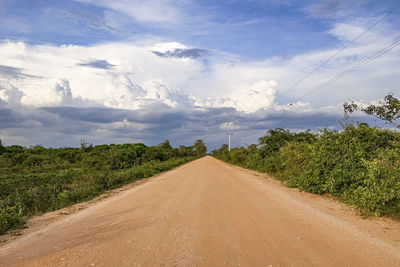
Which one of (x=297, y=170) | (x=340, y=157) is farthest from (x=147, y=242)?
(x=297, y=170)

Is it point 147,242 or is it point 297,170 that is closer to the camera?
point 147,242

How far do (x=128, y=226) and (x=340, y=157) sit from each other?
918 cm

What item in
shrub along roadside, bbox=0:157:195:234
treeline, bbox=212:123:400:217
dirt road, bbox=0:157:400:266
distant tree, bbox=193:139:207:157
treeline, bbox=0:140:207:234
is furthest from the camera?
distant tree, bbox=193:139:207:157

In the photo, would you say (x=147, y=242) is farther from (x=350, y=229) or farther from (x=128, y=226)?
(x=350, y=229)

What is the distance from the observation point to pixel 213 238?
6.00m

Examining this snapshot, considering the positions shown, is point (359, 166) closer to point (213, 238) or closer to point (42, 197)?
point (213, 238)

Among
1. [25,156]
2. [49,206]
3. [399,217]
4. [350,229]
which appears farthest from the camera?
[25,156]

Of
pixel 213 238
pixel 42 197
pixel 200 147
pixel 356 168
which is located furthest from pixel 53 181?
pixel 200 147

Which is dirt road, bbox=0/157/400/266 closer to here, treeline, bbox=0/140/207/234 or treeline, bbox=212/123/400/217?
treeline, bbox=212/123/400/217

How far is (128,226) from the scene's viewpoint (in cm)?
711

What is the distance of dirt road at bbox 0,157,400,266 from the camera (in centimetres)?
491

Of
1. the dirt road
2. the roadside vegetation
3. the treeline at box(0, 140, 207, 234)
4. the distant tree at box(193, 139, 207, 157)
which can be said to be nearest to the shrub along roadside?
the treeline at box(0, 140, 207, 234)

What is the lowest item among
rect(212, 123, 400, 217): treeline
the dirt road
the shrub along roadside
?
the shrub along roadside

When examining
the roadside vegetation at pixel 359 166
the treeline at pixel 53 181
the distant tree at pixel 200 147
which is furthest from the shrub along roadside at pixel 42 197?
the distant tree at pixel 200 147
